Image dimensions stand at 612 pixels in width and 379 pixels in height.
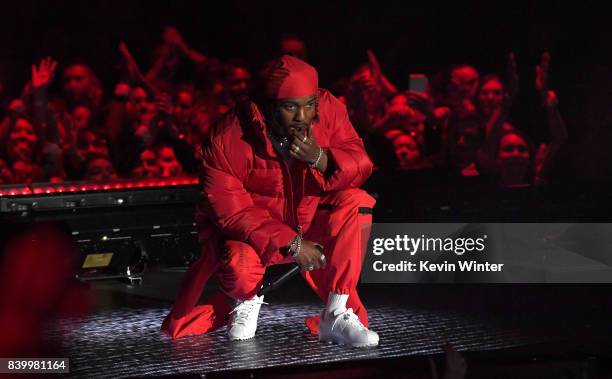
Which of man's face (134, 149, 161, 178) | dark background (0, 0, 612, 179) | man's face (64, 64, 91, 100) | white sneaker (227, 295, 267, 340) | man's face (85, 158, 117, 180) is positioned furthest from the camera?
dark background (0, 0, 612, 179)

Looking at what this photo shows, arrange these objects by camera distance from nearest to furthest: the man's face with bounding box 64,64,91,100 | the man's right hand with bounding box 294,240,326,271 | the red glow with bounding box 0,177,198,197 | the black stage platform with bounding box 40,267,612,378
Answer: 1. the black stage platform with bounding box 40,267,612,378
2. the man's right hand with bounding box 294,240,326,271
3. the red glow with bounding box 0,177,198,197
4. the man's face with bounding box 64,64,91,100

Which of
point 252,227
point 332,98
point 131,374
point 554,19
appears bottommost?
point 131,374

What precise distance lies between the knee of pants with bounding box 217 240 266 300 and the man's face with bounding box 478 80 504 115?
388 centimetres

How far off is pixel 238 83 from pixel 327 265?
3609mm

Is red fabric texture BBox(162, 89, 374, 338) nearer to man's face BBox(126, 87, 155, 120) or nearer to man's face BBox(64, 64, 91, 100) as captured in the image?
man's face BBox(126, 87, 155, 120)

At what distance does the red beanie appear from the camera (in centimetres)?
373

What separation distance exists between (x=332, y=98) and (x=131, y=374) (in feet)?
3.82

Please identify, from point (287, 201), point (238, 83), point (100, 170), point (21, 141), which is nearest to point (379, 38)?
point (238, 83)

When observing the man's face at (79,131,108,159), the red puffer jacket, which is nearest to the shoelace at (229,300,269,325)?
the red puffer jacket

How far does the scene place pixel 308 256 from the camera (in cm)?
383

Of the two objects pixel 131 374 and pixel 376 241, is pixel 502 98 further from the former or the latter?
pixel 131 374

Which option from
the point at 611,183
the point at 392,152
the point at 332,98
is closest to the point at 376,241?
the point at 332,98

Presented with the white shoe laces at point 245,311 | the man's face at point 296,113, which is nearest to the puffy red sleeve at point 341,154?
the man's face at point 296,113

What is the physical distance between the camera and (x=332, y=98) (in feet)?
13.1
